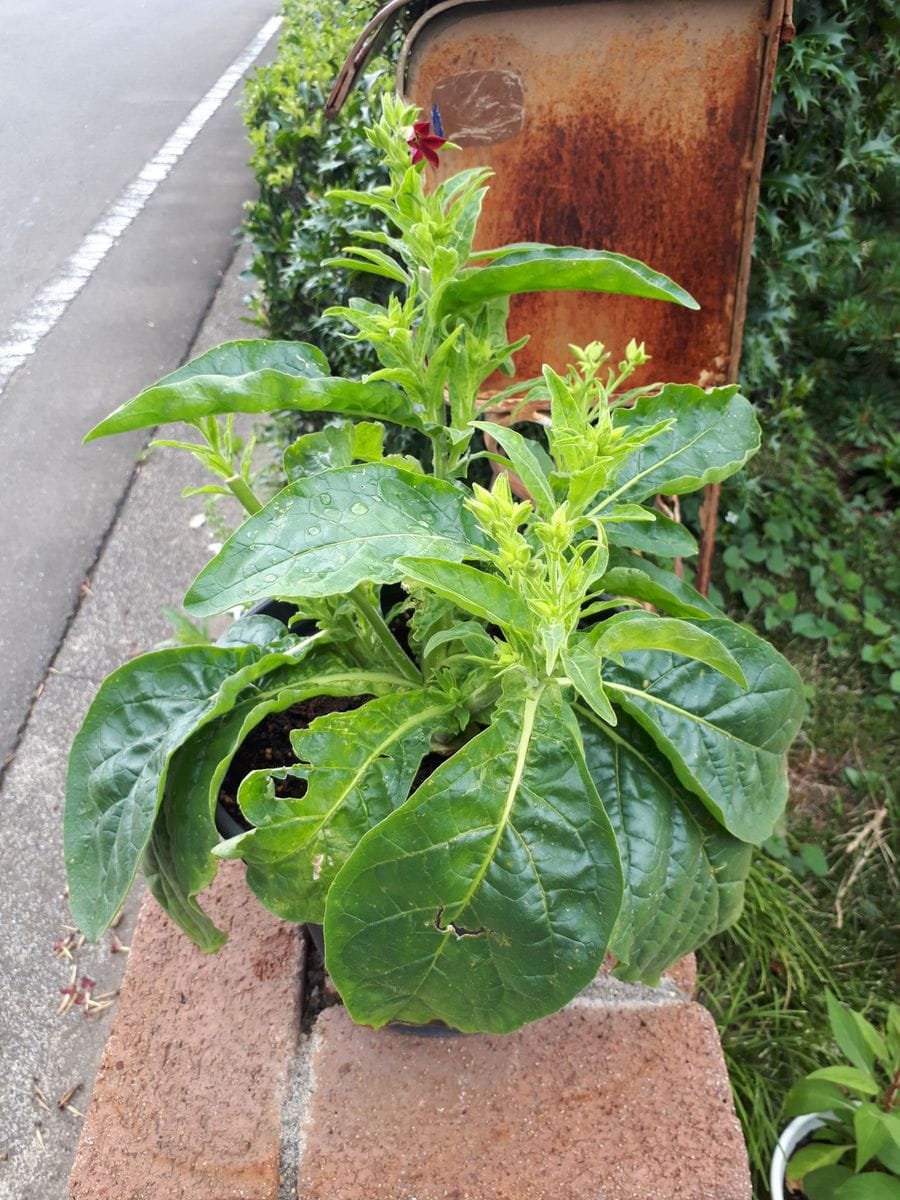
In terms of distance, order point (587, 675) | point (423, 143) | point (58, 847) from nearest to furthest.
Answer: point (587, 675) → point (423, 143) → point (58, 847)

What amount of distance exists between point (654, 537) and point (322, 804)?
0.49 metres

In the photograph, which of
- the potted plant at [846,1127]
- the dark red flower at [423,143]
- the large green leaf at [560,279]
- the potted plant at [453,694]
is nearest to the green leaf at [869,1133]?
the potted plant at [846,1127]

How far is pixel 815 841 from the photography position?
7.74 ft

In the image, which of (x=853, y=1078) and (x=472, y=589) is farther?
(x=853, y=1078)

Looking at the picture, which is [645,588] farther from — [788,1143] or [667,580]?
[788,1143]

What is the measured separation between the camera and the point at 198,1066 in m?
1.22

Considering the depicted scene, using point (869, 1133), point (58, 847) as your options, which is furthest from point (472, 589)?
point (58, 847)

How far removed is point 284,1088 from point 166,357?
2913mm

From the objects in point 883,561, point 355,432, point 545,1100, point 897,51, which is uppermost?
point 897,51

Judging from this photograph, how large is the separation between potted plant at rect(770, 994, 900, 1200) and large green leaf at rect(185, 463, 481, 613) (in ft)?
3.76

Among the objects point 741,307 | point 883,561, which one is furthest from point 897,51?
point 883,561

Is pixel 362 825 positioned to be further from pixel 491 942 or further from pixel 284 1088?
pixel 284 1088

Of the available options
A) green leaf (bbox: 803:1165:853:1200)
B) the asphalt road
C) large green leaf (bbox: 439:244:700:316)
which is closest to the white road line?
the asphalt road

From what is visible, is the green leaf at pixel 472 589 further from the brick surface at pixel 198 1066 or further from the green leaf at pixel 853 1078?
the green leaf at pixel 853 1078
